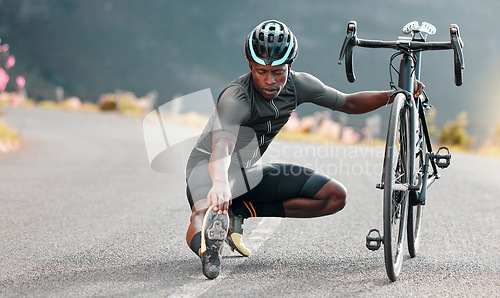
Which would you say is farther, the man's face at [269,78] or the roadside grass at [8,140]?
the roadside grass at [8,140]

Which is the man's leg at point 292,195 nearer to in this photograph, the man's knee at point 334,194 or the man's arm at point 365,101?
the man's knee at point 334,194

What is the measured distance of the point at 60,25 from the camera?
109 metres

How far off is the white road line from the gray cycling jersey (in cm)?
77

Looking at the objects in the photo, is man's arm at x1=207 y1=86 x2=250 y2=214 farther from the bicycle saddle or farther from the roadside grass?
the roadside grass

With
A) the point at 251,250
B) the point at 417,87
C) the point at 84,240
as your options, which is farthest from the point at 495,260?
the point at 84,240

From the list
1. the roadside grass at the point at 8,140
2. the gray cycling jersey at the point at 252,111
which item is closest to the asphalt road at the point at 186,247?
the gray cycling jersey at the point at 252,111

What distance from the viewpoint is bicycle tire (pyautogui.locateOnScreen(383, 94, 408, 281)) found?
3.53 metres

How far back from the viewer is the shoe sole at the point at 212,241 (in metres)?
3.71

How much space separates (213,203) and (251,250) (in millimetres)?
1034

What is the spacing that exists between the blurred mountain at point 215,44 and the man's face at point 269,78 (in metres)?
93.5

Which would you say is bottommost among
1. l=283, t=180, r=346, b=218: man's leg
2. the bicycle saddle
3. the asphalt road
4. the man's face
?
the asphalt road

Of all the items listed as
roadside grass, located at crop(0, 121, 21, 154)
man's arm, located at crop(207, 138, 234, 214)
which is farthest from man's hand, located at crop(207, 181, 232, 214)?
roadside grass, located at crop(0, 121, 21, 154)

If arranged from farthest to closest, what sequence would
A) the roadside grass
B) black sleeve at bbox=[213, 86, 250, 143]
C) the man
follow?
the roadside grass, black sleeve at bbox=[213, 86, 250, 143], the man

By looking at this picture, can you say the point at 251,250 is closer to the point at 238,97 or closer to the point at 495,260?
the point at 238,97
